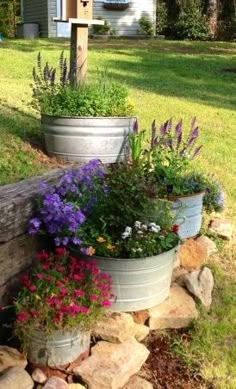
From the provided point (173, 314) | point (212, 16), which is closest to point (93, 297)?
point (173, 314)

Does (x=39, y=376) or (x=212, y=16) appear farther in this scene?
(x=212, y=16)

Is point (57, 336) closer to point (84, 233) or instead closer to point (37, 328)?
point (37, 328)

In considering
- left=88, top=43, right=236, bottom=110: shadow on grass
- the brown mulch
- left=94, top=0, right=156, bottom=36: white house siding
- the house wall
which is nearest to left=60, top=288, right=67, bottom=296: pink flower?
the brown mulch

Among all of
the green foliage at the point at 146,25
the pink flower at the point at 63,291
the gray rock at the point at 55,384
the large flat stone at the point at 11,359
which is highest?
the green foliage at the point at 146,25

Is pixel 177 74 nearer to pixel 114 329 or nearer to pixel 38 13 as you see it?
pixel 114 329

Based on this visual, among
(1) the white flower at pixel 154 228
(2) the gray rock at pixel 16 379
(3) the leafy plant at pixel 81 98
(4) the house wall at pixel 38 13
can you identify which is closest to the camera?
(2) the gray rock at pixel 16 379

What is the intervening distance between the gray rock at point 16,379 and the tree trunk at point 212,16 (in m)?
20.0

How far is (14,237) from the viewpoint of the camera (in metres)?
3.25

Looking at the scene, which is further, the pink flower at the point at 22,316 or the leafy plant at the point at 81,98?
the leafy plant at the point at 81,98

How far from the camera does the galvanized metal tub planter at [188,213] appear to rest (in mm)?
3986

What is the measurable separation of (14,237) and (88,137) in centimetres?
139

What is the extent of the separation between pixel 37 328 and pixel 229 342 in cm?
121

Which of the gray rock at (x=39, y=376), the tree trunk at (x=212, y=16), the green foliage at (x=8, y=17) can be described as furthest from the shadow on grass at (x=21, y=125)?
the green foliage at (x=8, y=17)

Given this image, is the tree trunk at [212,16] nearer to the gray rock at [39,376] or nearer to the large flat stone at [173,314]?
the large flat stone at [173,314]
